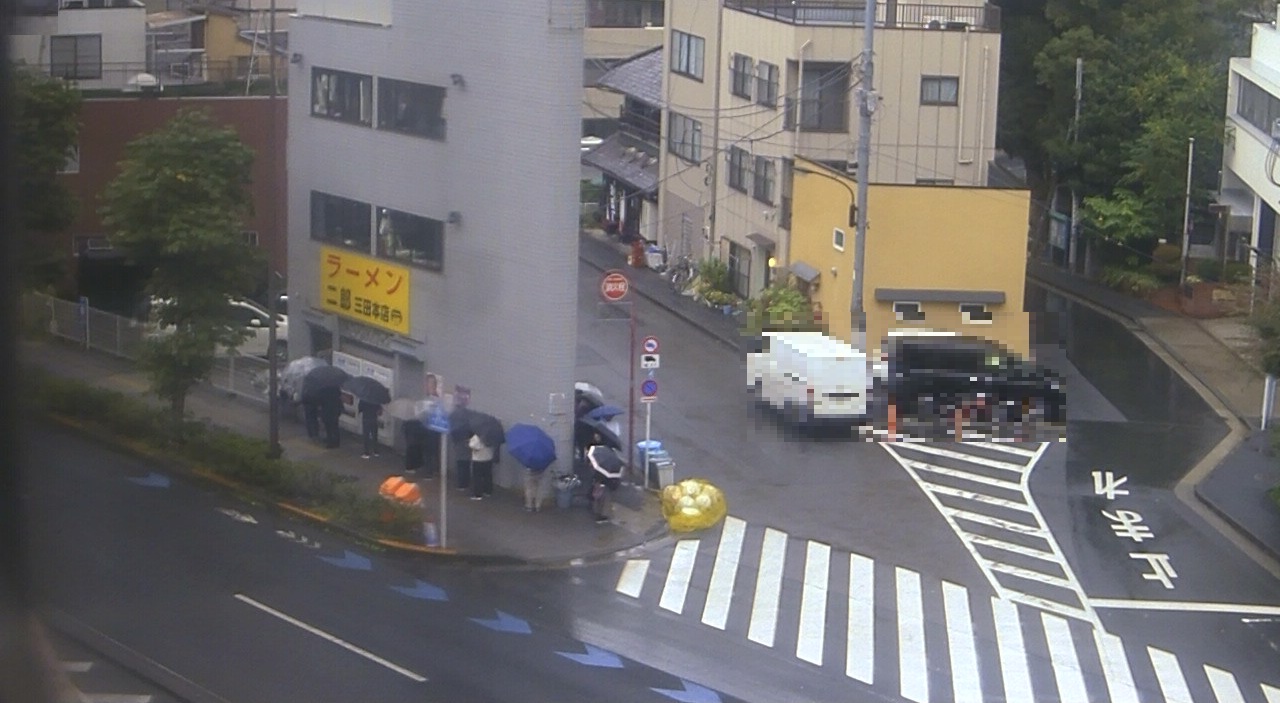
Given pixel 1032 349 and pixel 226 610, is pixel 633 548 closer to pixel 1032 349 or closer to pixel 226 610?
pixel 226 610

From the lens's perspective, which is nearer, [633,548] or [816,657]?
[816,657]

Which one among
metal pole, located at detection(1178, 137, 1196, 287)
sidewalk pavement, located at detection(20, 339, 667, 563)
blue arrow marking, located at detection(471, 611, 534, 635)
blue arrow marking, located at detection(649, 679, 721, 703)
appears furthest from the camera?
metal pole, located at detection(1178, 137, 1196, 287)

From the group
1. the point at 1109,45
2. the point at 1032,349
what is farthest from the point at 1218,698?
the point at 1109,45

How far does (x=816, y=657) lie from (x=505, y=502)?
125 inches

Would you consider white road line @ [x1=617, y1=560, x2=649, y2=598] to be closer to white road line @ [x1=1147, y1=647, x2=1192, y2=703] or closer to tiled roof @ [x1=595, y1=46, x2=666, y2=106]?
white road line @ [x1=1147, y1=647, x2=1192, y2=703]

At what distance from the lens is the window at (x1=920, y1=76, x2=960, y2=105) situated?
1778 cm

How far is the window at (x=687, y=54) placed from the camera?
67.9ft

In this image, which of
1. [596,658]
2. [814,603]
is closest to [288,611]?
[596,658]

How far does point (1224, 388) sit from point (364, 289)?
8.70 m

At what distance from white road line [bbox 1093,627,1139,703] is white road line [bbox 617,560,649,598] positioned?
2780mm

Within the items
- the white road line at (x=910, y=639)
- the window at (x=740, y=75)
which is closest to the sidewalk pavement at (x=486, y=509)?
the white road line at (x=910, y=639)

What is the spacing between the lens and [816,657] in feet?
30.0

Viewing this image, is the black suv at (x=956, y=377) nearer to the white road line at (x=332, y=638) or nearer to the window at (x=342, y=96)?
the window at (x=342, y=96)

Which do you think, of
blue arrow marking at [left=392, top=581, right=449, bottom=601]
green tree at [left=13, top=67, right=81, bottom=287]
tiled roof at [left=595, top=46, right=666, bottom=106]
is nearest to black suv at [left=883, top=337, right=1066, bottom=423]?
blue arrow marking at [left=392, top=581, right=449, bottom=601]
